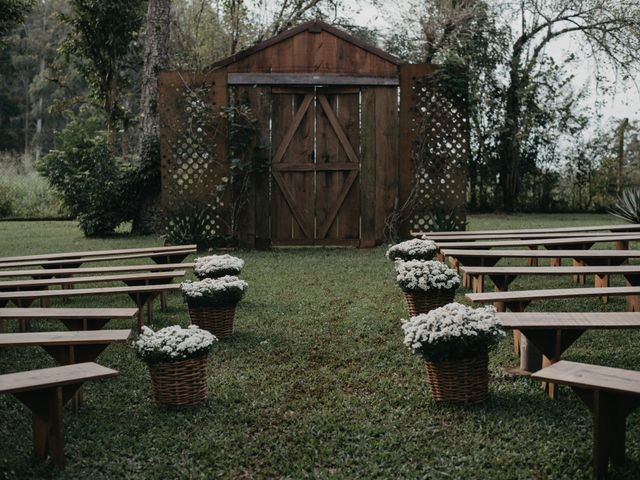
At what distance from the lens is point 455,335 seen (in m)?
3.85

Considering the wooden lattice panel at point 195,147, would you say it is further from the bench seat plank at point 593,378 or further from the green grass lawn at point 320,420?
the bench seat plank at point 593,378

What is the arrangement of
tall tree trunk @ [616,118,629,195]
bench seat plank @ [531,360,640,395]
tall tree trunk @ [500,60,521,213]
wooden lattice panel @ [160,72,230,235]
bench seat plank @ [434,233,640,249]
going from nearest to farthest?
bench seat plank @ [531,360,640,395] < bench seat plank @ [434,233,640,249] < wooden lattice panel @ [160,72,230,235] < tall tree trunk @ [500,60,521,213] < tall tree trunk @ [616,118,629,195]

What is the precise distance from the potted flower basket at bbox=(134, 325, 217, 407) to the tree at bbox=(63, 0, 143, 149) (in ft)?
45.2

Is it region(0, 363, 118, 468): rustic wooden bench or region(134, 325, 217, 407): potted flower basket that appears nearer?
region(0, 363, 118, 468): rustic wooden bench

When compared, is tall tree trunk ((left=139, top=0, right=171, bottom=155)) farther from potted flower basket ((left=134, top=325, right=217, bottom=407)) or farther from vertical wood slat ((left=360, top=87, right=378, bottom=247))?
potted flower basket ((left=134, top=325, right=217, bottom=407))

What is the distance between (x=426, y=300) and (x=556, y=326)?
197cm

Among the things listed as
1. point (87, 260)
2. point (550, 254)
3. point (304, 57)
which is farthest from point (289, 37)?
point (550, 254)

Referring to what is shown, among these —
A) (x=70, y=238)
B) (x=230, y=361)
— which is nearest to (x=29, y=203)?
(x=70, y=238)

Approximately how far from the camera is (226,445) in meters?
3.51

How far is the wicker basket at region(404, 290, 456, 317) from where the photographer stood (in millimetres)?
5871

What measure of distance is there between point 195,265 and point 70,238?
23.5ft

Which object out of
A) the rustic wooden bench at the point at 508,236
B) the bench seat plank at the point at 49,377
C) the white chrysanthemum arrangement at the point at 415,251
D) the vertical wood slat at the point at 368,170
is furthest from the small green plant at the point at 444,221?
the bench seat plank at the point at 49,377

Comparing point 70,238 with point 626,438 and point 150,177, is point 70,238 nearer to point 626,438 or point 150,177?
point 150,177

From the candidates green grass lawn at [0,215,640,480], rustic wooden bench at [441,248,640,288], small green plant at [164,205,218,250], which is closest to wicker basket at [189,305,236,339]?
green grass lawn at [0,215,640,480]
